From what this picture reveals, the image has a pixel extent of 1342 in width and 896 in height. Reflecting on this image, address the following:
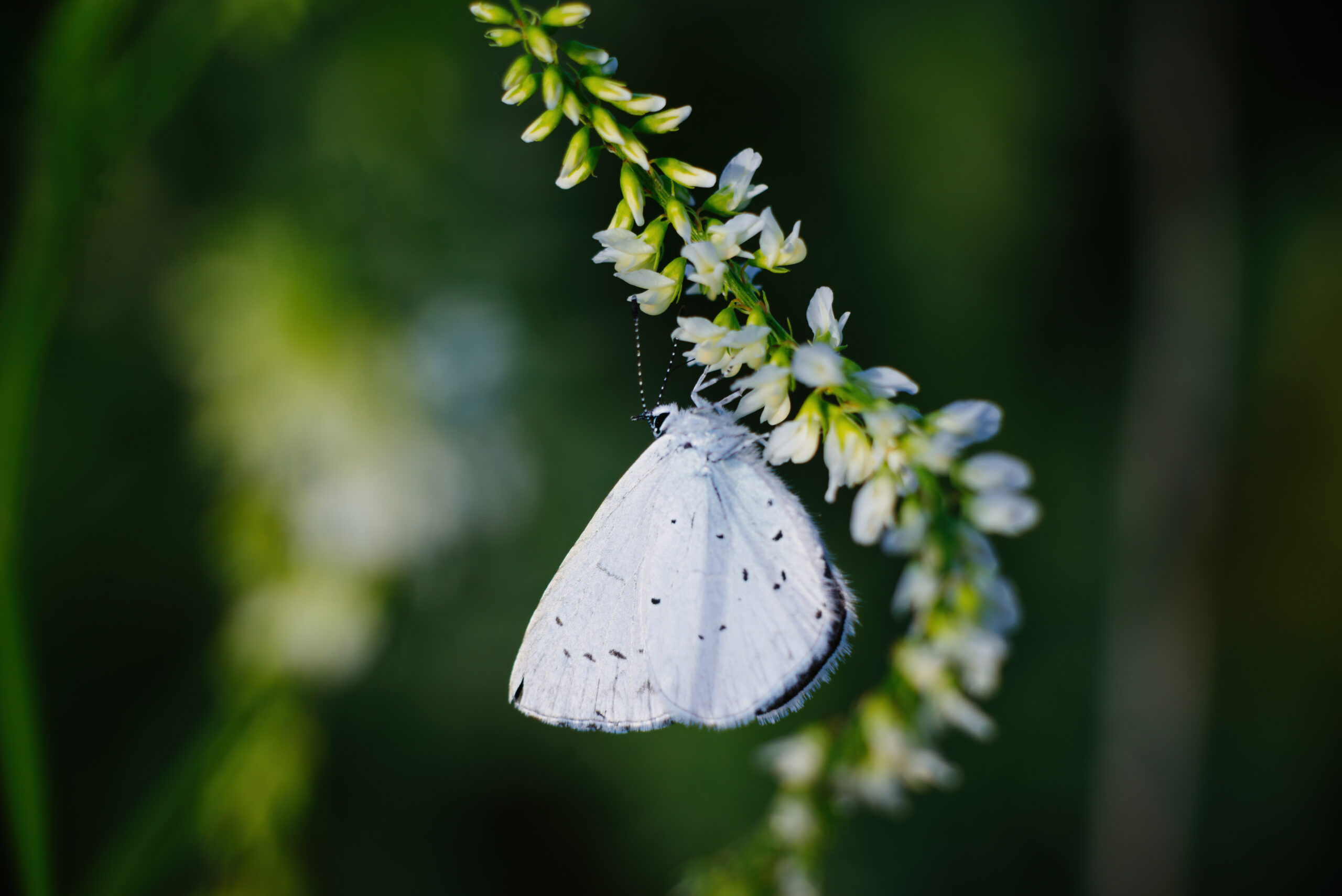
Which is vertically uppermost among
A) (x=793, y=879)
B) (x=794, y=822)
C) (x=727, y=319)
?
(x=727, y=319)

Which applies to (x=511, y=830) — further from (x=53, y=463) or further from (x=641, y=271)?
(x=641, y=271)

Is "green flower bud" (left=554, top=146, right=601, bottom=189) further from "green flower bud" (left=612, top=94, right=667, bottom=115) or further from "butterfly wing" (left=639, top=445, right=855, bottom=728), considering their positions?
"butterfly wing" (left=639, top=445, right=855, bottom=728)

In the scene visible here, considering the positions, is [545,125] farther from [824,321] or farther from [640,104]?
[824,321]

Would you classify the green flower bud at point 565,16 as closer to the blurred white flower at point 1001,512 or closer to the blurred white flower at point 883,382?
the blurred white flower at point 883,382

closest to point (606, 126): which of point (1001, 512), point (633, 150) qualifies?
point (633, 150)

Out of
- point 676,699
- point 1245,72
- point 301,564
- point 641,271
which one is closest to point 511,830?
point 301,564

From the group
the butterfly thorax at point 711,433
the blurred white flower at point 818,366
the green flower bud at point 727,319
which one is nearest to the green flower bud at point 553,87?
the green flower bud at point 727,319
